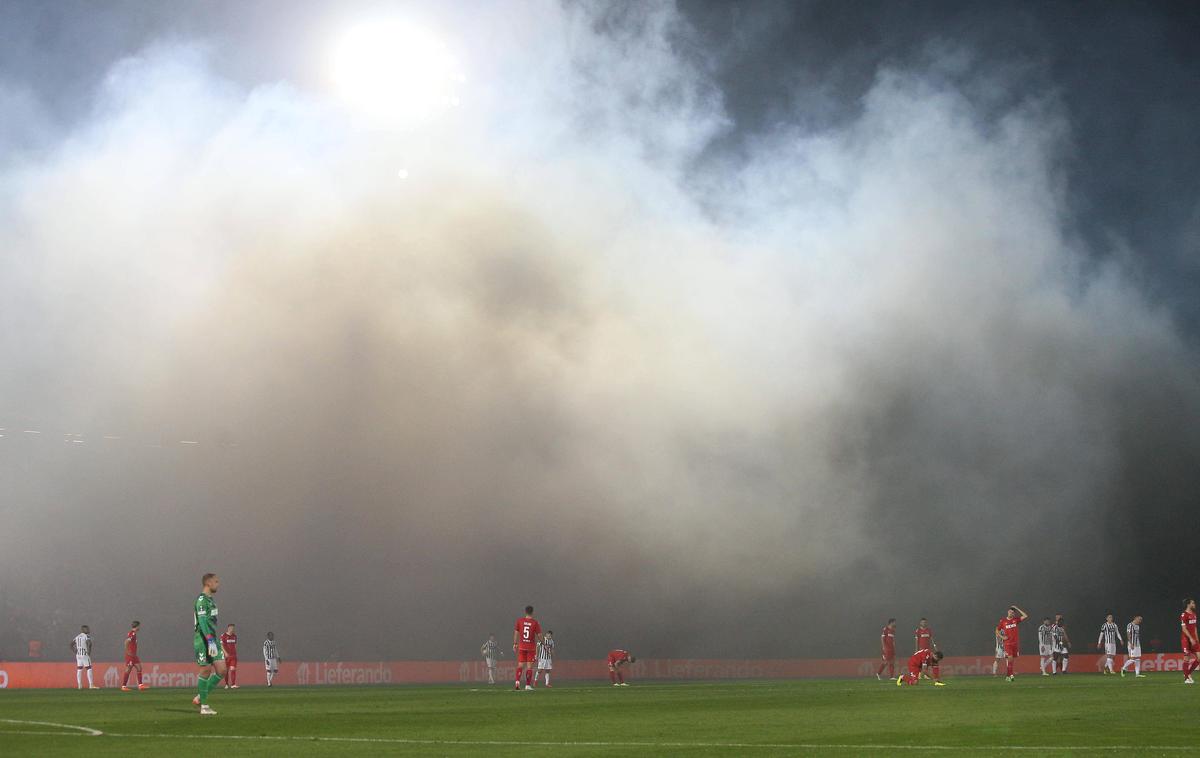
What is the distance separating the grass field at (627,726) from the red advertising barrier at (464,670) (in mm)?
19593

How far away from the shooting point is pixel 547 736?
56.6ft

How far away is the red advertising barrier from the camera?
48.3 meters

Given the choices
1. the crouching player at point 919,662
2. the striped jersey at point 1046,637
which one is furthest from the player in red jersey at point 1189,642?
the striped jersey at point 1046,637

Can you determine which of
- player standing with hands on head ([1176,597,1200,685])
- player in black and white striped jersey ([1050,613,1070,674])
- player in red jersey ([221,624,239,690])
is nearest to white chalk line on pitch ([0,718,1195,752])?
player standing with hands on head ([1176,597,1200,685])

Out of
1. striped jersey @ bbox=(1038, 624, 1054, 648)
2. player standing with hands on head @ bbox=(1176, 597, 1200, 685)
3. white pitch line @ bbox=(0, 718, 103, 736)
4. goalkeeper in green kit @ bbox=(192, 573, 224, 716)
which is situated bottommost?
striped jersey @ bbox=(1038, 624, 1054, 648)

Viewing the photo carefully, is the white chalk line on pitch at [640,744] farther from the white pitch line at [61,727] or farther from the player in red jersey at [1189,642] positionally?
the player in red jersey at [1189,642]

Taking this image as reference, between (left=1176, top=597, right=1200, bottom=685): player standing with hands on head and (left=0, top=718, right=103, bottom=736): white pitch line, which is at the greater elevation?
(left=0, top=718, right=103, bottom=736): white pitch line

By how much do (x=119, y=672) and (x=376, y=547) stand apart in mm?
24320

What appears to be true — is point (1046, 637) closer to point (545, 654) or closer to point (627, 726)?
point (545, 654)

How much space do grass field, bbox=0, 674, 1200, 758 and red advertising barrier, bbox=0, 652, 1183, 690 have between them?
19593mm

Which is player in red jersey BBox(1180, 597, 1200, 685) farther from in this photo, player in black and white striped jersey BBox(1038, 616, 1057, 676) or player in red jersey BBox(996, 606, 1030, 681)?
player in black and white striped jersey BBox(1038, 616, 1057, 676)

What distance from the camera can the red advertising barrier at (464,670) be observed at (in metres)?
48.3

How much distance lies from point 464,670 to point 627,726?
4018 cm

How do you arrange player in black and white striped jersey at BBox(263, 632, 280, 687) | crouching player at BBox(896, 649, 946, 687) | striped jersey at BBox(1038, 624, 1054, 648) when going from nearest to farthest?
1. crouching player at BBox(896, 649, 946, 687)
2. player in black and white striped jersey at BBox(263, 632, 280, 687)
3. striped jersey at BBox(1038, 624, 1054, 648)
